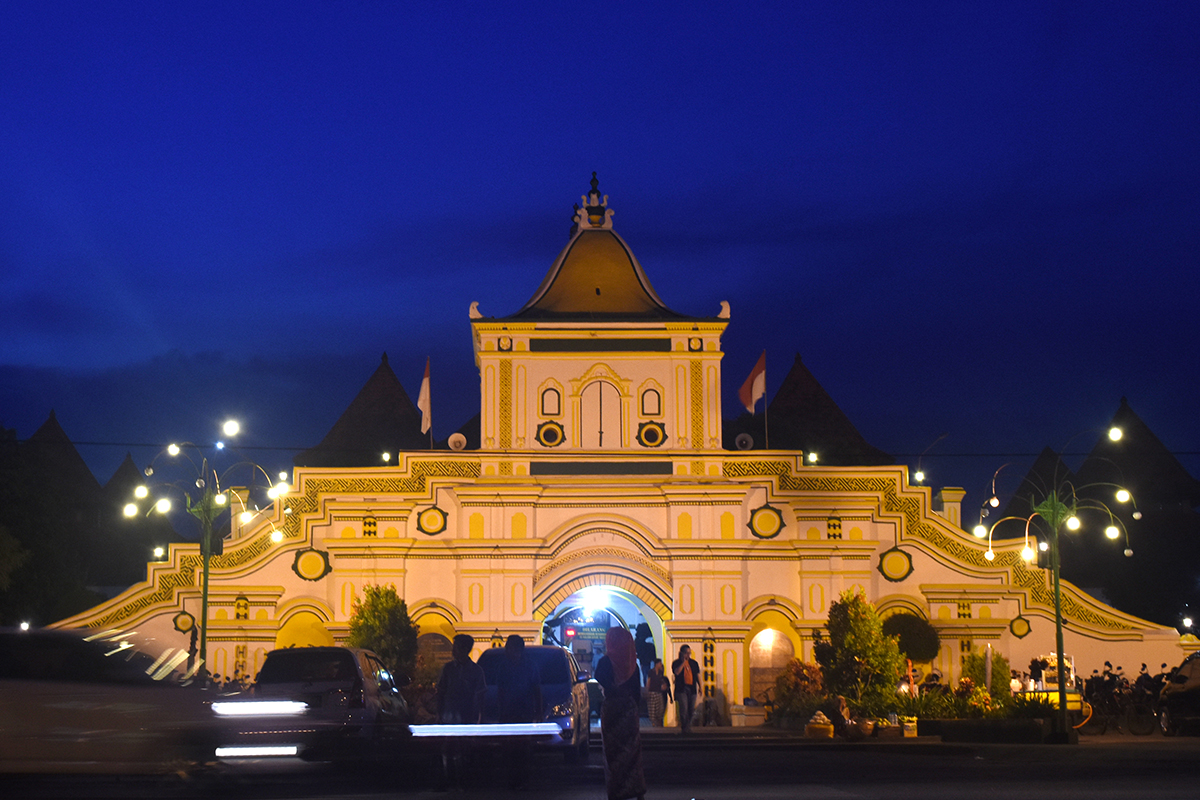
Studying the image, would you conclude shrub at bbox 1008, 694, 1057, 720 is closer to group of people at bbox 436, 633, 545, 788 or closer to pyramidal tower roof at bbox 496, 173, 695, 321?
group of people at bbox 436, 633, 545, 788

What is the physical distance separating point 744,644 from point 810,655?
1.89 meters

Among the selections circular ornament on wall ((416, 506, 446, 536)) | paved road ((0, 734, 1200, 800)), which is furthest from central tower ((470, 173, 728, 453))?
paved road ((0, 734, 1200, 800))

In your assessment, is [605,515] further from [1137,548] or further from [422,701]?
[1137,548]

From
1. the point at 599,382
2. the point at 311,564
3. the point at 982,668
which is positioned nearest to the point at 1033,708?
the point at 982,668

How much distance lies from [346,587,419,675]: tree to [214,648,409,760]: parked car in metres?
14.0

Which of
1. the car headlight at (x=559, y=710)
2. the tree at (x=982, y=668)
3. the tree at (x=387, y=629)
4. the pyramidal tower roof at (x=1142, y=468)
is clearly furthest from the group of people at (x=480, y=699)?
the pyramidal tower roof at (x=1142, y=468)

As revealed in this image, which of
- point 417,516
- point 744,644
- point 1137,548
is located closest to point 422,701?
point 417,516

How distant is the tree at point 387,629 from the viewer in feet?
101

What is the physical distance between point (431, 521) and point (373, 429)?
2112 cm

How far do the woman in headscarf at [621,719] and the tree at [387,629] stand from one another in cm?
2082

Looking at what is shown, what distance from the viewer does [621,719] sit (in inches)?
402

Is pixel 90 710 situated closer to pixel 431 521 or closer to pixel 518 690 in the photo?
pixel 518 690

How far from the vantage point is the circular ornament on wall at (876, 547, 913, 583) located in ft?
113

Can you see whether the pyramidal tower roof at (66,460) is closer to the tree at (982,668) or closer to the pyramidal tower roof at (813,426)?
the pyramidal tower roof at (813,426)
